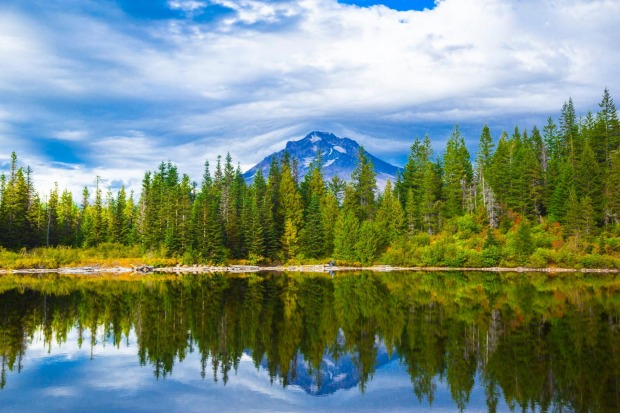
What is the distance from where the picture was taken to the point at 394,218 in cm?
9081

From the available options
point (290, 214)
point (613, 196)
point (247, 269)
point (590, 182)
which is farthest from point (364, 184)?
point (613, 196)

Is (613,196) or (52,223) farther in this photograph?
(52,223)

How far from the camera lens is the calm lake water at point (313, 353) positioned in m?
16.7

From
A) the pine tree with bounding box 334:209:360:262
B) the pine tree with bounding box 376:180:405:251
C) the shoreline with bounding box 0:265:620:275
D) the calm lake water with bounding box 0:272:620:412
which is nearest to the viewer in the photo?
the calm lake water with bounding box 0:272:620:412

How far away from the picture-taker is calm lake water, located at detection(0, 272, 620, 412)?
54.7ft

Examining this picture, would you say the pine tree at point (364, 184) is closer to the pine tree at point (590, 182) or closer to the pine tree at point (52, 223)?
the pine tree at point (590, 182)

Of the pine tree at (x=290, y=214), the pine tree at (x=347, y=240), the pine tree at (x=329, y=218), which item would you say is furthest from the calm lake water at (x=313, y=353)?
the pine tree at (x=329, y=218)

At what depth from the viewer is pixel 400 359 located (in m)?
21.4

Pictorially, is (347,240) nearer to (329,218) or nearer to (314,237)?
(314,237)

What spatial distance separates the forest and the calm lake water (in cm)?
3851

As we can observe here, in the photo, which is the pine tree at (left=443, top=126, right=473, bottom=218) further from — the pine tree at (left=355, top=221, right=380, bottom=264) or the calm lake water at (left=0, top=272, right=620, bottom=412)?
the calm lake water at (left=0, top=272, right=620, bottom=412)

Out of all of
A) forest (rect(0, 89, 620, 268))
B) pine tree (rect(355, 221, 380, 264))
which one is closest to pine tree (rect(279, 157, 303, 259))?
forest (rect(0, 89, 620, 268))

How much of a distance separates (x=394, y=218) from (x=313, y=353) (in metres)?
70.2

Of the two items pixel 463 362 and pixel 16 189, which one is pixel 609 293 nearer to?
pixel 463 362
